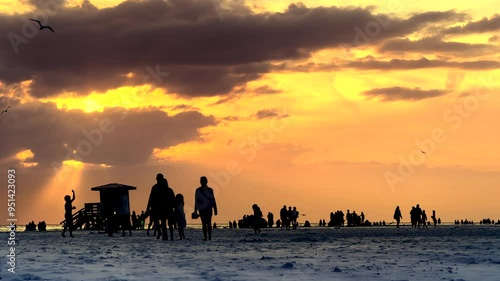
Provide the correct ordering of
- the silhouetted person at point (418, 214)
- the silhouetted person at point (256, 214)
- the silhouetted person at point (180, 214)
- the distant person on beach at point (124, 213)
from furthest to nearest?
the silhouetted person at point (418, 214), the silhouetted person at point (256, 214), the distant person on beach at point (124, 213), the silhouetted person at point (180, 214)

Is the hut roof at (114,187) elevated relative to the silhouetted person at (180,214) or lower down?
elevated

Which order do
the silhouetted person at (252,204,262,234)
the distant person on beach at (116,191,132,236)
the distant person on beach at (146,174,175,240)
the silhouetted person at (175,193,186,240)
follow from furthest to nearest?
the silhouetted person at (252,204,262,234)
the distant person on beach at (116,191,132,236)
the silhouetted person at (175,193,186,240)
the distant person on beach at (146,174,175,240)

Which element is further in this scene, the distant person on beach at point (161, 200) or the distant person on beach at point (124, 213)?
the distant person on beach at point (124, 213)

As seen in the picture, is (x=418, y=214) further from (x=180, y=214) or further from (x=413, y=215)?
(x=180, y=214)

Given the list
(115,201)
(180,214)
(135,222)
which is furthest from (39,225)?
(180,214)

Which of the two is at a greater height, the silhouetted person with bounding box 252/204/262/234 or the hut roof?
the hut roof

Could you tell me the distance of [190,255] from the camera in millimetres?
16656

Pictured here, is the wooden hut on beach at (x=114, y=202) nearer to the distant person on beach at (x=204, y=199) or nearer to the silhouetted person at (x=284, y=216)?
the distant person on beach at (x=204, y=199)

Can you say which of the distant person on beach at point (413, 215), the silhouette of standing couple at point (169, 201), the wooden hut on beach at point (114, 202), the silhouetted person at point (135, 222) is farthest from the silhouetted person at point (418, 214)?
the silhouette of standing couple at point (169, 201)

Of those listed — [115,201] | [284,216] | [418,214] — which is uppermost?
[115,201]

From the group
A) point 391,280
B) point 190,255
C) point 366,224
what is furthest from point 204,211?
point 366,224

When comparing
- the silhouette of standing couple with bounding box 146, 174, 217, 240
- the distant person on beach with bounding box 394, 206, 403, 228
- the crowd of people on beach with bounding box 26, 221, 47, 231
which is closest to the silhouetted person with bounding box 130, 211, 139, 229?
the crowd of people on beach with bounding box 26, 221, 47, 231

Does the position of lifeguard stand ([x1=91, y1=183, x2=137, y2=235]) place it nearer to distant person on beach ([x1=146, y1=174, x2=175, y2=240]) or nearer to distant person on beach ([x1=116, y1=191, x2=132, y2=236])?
distant person on beach ([x1=116, y1=191, x2=132, y2=236])

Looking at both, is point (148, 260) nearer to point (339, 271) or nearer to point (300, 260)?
point (300, 260)
